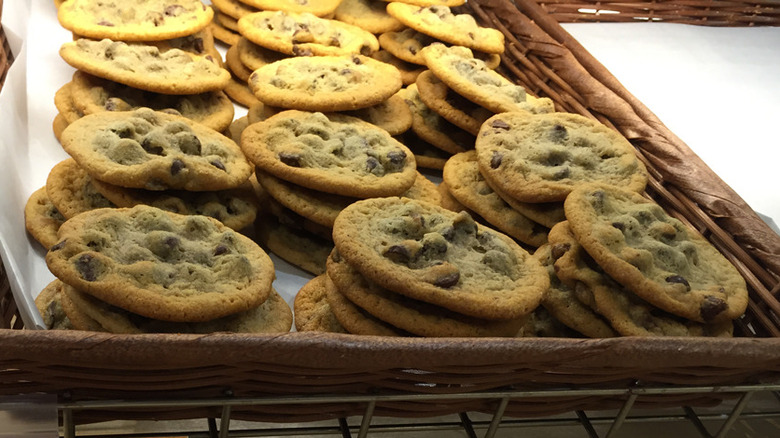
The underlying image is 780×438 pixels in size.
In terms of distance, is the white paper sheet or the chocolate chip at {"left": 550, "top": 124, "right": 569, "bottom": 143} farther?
the chocolate chip at {"left": 550, "top": 124, "right": 569, "bottom": 143}

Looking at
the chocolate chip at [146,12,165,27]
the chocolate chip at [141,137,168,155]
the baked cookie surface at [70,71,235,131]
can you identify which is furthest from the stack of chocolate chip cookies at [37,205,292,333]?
the chocolate chip at [146,12,165,27]

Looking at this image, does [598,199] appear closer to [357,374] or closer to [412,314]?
[412,314]

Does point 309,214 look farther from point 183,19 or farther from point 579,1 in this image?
point 579,1

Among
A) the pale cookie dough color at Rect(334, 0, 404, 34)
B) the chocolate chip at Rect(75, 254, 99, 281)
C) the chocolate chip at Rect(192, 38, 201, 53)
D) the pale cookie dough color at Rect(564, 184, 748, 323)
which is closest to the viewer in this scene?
the chocolate chip at Rect(75, 254, 99, 281)

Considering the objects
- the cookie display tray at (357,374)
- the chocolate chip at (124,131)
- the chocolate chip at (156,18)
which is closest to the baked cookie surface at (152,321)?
the cookie display tray at (357,374)

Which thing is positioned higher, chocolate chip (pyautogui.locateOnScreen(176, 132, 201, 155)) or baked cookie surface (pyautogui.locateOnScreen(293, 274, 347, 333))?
chocolate chip (pyautogui.locateOnScreen(176, 132, 201, 155))

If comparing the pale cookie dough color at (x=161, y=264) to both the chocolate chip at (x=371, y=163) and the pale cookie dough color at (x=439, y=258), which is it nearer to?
the pale cookie dough color at (x=439, y=258)

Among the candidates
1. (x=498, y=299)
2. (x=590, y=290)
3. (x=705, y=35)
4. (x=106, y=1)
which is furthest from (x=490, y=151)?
(x=705, y=35)

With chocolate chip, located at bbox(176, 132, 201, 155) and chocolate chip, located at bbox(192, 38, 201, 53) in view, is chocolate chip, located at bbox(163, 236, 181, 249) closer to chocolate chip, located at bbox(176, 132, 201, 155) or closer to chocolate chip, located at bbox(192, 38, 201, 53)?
chocolate chip, located at bbox(176, 132, 201, 155)
